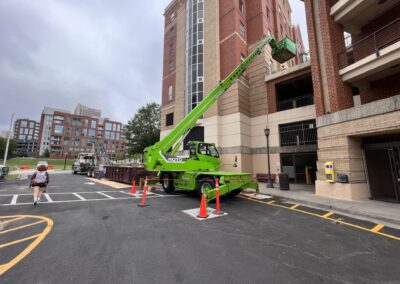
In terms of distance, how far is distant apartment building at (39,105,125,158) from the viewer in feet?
306

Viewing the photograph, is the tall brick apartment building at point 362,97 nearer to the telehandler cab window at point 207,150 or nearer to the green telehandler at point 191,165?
the green telehandler at point 191,165

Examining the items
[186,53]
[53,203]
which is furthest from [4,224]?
[186,53]

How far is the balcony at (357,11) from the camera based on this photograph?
10.1 metres

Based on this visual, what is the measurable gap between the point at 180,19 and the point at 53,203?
1065 inches

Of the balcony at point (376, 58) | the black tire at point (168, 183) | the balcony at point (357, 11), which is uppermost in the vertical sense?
the balcony at point (357, 11)

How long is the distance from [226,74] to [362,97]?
11.8 m

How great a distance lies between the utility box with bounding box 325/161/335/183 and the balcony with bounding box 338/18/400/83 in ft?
16.9

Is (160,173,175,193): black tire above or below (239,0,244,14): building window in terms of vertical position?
below

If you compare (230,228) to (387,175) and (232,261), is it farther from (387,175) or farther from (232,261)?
(387,175)

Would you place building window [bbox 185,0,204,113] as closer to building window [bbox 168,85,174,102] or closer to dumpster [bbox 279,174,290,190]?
building window [bbox 168,85,174,102]

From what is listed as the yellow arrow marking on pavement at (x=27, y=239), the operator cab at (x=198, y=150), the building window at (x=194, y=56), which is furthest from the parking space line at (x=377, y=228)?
the building window at (x=194, y=56)

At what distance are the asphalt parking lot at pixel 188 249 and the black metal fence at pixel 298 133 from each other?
10349mm

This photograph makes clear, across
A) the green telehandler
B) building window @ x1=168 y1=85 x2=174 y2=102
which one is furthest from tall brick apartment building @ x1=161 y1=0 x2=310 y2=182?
the green telehandler

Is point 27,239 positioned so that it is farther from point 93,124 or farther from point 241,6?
point 93,124
